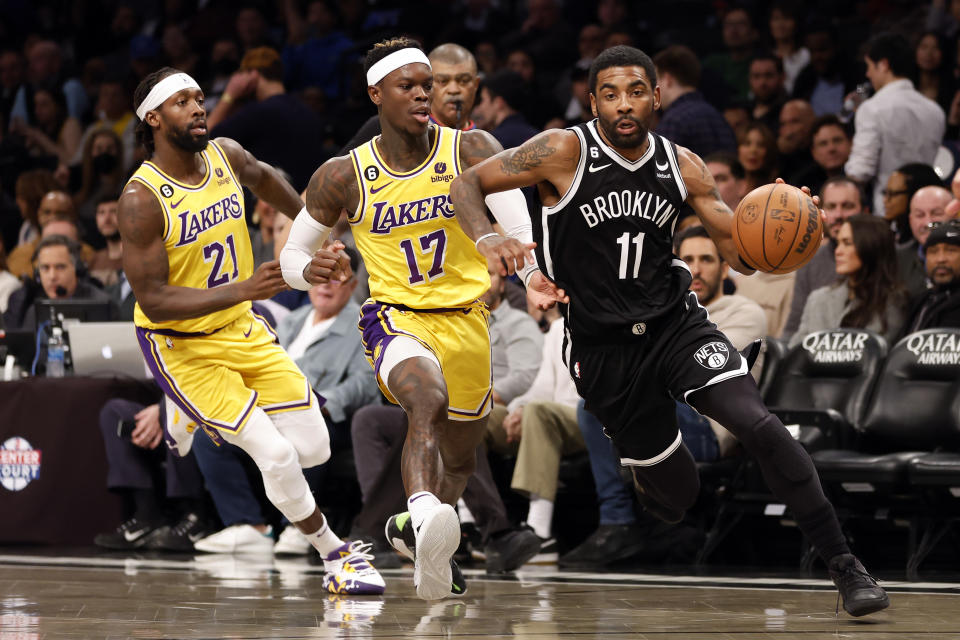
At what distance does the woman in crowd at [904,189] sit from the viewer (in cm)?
827

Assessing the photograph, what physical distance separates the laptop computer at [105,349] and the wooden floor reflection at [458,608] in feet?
6.16

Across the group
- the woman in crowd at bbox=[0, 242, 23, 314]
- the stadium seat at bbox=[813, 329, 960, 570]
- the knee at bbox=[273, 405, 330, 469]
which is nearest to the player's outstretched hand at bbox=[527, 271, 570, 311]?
the knee at bbox=[273, 405, 330, 469]

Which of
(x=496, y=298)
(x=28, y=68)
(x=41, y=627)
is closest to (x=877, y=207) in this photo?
(x=496, y=298)

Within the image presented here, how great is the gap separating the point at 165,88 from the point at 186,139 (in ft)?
0.89

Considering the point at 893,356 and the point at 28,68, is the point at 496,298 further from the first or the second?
the point at 28,68

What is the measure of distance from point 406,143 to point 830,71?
609 centimetres

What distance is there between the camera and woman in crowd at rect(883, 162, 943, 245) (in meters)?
8.27

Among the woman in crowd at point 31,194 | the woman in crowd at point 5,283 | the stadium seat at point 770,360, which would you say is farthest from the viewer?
the woman in crowd at point 31,194

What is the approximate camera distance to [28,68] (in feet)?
52.9

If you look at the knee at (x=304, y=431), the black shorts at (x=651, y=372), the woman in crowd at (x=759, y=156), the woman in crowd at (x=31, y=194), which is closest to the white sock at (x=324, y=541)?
the knee at (x=304, y=431)

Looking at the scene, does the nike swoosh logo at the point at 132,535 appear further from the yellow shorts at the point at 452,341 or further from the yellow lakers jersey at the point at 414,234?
the yellow lakers jersey at the point at 414,234

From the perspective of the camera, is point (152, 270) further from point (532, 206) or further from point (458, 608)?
point (532, 206)

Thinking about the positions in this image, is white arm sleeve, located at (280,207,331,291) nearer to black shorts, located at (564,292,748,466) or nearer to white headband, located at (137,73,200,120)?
white headband, located at (137,73,200,120)

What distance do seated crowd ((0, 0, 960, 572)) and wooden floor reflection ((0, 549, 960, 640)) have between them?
2.42 ft
